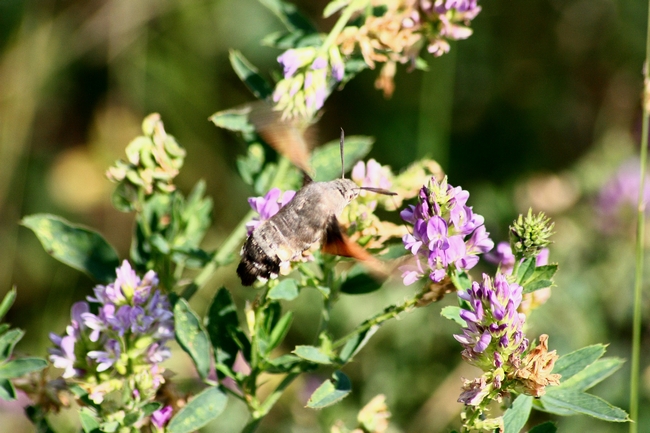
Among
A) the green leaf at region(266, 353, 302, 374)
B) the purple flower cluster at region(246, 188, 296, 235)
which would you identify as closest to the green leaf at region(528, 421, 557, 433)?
the green leaf at region(266, 353, 302, 374)

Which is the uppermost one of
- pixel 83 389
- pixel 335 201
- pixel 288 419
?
pixel 335 201

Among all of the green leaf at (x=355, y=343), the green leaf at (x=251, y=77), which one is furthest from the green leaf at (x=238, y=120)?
the green leaf at (x=355, y=343)

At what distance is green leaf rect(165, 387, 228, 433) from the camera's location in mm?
2607

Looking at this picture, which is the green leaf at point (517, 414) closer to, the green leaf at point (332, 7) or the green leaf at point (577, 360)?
the green leaf at point (577, 360)

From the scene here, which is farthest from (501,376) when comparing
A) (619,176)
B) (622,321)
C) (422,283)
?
(619,176)

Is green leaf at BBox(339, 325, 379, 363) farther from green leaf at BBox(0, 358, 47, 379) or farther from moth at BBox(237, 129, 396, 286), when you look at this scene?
green leaf at BBox(0, 358, 47, 379)

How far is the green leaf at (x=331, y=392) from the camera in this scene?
2.47 metres

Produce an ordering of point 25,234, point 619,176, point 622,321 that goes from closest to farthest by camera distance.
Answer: point 622,321, point 619,176, point 25,234

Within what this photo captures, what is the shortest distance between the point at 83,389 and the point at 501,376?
4.65 feet

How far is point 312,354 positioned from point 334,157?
1046 millimetres

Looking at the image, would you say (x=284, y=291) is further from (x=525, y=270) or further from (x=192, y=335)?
(x=525, y=270)

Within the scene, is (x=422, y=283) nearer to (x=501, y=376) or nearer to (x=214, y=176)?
(x=501, y=376)

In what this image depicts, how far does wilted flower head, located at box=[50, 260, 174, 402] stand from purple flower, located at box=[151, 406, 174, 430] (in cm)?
11

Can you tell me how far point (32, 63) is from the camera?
18.9ft
